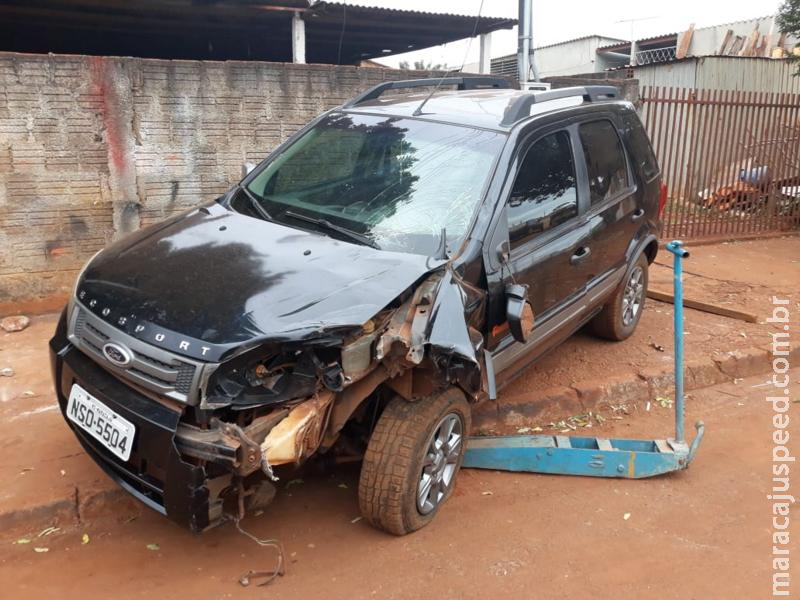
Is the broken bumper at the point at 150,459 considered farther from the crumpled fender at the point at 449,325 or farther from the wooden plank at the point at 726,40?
the wooden plank at the point at 726,40

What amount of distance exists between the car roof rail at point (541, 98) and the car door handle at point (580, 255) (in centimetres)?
87

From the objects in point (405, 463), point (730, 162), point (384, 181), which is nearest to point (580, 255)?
point (384, 181)

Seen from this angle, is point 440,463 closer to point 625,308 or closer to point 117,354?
point 117,354

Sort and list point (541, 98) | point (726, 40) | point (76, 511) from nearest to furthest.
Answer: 1. point (76, 511)
2. point (541, 98)
3. point (726, 40)

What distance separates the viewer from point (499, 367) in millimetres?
3531

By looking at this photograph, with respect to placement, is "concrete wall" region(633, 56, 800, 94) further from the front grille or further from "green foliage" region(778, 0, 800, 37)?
the front grille

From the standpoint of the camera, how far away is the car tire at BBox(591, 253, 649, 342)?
506 centimetres

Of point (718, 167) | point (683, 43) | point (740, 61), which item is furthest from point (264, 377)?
point (683, 43)

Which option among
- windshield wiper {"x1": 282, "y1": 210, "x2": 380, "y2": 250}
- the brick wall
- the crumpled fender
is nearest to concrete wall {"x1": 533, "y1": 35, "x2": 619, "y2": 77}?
the brick wall

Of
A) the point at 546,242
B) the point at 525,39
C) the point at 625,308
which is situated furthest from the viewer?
the point at 525,39

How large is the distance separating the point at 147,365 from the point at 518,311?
167cm

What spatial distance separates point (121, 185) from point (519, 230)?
379 cm

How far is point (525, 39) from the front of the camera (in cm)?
760

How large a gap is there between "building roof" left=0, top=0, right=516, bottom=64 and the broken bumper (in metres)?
5.89
